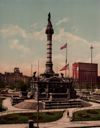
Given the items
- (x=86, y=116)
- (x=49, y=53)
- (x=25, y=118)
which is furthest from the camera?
(x=49, y=53)

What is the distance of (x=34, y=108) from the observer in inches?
2776

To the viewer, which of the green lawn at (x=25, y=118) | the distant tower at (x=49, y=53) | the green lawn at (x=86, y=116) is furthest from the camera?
the distant tower at (x=49, y=53)

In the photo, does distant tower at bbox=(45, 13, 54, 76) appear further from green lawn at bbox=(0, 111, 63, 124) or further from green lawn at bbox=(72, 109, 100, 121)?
green lawn at bbox=(0, 111, 63, 124)

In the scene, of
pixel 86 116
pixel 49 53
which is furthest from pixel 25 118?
pixel 49 53

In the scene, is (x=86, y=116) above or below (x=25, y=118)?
above

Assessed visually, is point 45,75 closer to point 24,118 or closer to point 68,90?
point 68,90

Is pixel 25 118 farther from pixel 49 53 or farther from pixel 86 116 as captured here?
pixel 49 53

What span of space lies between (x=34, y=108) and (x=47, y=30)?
30.4 m

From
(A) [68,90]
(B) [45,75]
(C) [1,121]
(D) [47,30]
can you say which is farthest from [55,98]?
(C) [1,121]

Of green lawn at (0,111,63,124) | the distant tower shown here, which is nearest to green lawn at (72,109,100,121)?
green lawn at (0,111,63,124)

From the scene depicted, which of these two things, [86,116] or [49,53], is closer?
[86,116]

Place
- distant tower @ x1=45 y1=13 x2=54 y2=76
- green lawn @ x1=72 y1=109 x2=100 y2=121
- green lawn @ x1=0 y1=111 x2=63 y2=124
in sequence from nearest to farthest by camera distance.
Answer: green lawn @ x1=0 y1=111 x2=63 y2=124 → green lawn @ x1=72 y1=109 x2=100 y2=121 → distant tower @ x1=45 y1=13 x2=54 y2=76

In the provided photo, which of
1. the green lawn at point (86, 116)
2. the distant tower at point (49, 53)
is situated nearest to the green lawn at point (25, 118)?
the green lawn at point (86, 116)

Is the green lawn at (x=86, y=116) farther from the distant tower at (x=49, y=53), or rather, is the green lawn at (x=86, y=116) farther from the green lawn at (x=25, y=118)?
the distant tower at (x=49, y=53)
